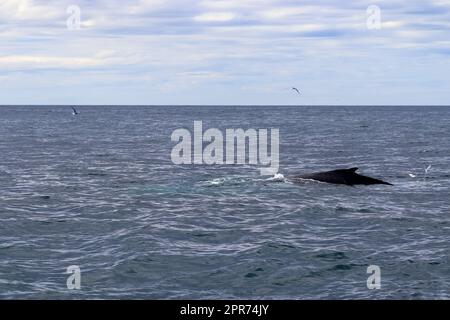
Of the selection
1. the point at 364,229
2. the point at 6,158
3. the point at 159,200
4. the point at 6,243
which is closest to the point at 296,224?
the point at 364,229

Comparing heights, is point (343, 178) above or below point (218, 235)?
above

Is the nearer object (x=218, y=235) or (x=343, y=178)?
(x=218, y=235)

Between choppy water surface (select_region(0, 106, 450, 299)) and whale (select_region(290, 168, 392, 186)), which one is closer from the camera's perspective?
choppy water surface (select_region(0, 106, 450, 299))

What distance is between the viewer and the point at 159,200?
31.8 metres

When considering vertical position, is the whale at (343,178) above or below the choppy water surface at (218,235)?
above

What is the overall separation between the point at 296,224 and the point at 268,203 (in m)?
4.67

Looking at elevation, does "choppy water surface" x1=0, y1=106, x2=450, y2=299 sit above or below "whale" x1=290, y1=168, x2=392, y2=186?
below

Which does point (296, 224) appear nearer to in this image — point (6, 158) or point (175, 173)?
point (175, 173)

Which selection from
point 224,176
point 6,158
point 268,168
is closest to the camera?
point 224,176

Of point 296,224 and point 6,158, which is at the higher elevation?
point 6,158

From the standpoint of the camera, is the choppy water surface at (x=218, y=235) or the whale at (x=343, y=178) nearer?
A: the choppy water surface at (x=218, y=235)

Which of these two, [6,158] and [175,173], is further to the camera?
[6,158]

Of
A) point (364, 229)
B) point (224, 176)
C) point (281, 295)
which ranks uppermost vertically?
point (224, 176)
